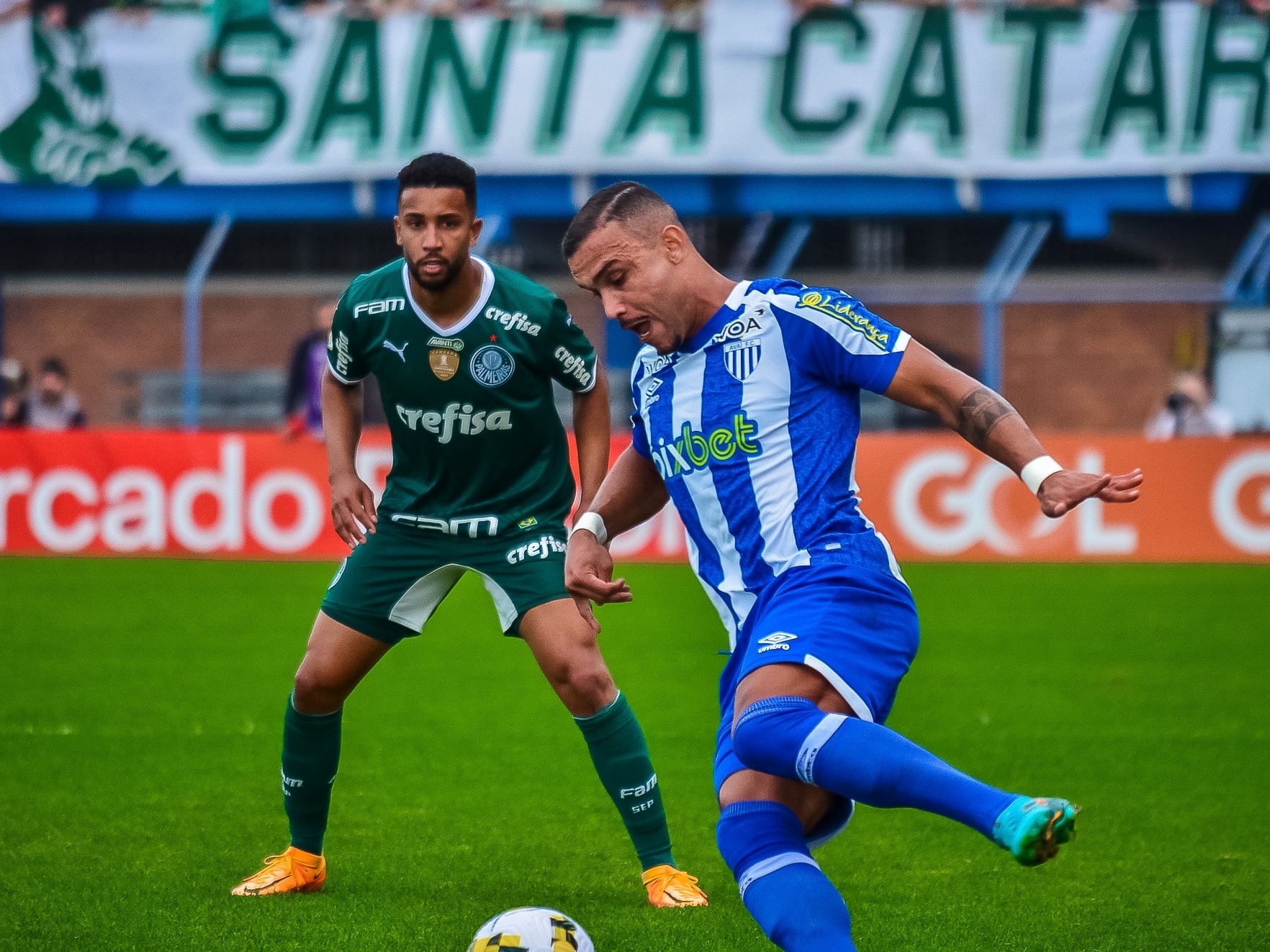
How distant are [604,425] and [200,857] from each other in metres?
1.88

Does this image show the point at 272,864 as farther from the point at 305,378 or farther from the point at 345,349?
the point at 305,378

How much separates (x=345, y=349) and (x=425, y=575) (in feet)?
2.35

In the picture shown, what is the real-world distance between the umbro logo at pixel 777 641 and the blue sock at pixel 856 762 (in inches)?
4.9

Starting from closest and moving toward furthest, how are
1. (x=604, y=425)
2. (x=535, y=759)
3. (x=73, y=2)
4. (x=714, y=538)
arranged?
(x=714, y=538) < (x=604, y=425) < (x=535, y=759) < (x=73, y=2)

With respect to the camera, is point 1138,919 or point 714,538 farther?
point 1138,919

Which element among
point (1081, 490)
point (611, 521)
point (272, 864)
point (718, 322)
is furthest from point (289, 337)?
point (1081, 490)

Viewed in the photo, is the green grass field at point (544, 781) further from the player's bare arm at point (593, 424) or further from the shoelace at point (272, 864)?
the player's bare arm at point (593, 424)

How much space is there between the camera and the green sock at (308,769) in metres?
4.87

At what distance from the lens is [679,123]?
58.0ft

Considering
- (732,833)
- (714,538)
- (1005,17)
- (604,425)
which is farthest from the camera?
(1005,17)

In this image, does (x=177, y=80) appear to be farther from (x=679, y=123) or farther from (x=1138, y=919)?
(x=1138, y=919)

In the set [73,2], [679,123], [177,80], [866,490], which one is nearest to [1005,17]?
[679,123]

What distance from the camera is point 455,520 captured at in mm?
4895

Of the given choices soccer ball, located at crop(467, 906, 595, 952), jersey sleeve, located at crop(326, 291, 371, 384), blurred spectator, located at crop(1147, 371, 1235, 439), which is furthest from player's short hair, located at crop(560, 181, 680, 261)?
blurred spectator, located at crop(1147, 371, 1235, 439)
